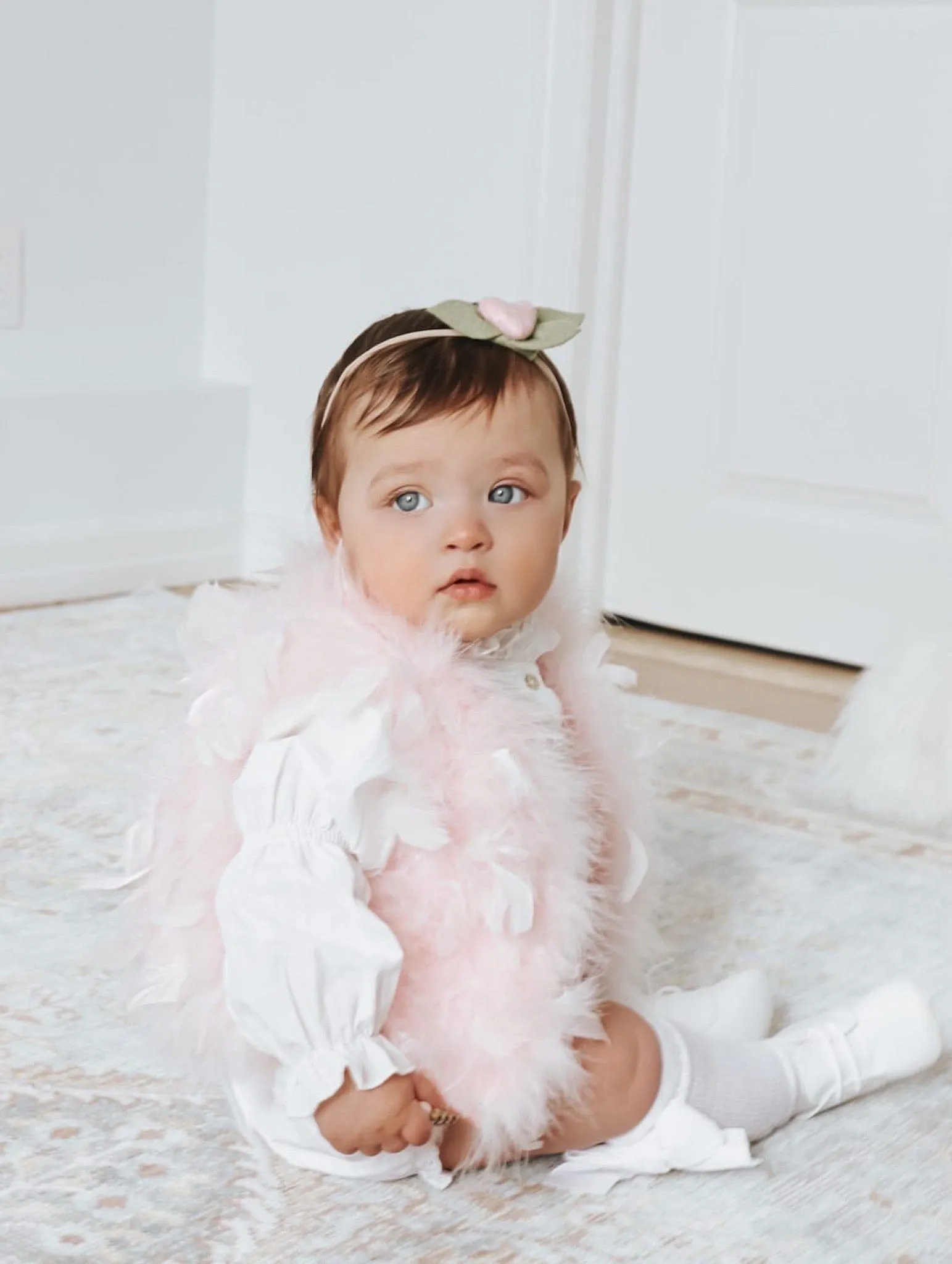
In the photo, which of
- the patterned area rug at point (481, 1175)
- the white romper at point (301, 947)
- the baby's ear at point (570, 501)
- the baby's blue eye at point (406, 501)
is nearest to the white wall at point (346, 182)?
the patterned area rug at point (481, 1175)

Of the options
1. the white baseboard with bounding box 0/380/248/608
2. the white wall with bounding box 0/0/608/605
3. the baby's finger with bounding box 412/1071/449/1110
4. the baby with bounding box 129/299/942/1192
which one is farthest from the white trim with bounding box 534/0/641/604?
the baby's finger with bounding box 412/1071/449/1110

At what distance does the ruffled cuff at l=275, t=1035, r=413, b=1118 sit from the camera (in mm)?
888

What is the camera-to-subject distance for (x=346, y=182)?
8.59 ft

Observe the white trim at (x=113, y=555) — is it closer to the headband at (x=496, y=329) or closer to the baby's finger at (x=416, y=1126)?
the headband at (x=496, y=329)

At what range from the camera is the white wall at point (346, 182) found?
8.02 ft

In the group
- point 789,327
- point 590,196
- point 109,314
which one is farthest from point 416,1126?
point 109,314

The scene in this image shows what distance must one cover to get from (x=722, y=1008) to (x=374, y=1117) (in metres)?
0.34

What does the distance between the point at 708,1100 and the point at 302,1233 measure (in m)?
0.26

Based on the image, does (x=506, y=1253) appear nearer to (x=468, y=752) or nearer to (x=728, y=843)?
(x=468, y=752)

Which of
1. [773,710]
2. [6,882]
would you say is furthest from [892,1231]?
[773,710]

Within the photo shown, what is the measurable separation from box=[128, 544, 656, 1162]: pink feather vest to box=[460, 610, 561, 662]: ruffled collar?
4cm

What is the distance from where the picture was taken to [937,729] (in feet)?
5.68

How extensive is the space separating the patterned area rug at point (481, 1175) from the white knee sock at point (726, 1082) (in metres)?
0.02

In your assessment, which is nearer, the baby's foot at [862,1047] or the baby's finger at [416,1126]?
the baby's finger at [416,1126]
